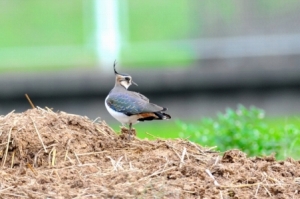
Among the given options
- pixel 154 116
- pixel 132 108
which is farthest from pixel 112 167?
pixel 132 108

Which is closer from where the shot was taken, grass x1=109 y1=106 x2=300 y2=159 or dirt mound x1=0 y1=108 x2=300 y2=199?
dirt mound x1=0 y1=108 x2=300 y2=199

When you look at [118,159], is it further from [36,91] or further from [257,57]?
[257,57]

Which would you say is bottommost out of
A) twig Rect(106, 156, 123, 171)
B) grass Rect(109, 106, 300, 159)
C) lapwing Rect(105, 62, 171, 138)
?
twig Rect(106, 156, 123, 171)

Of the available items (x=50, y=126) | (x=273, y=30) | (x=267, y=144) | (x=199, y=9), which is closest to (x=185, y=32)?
(x=199, y=9)

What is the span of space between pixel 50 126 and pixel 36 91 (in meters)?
7.70

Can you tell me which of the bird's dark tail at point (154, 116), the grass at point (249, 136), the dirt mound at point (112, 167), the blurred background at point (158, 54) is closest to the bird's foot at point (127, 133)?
the dirt mound at point (112, 167)

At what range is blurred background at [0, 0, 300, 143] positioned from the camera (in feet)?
46.3

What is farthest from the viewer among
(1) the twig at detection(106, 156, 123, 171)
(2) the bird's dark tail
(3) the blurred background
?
(3) the blurred background

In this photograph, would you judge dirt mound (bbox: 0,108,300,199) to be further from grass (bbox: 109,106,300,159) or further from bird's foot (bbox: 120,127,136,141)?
grass (bbox: 109,106,300,159)

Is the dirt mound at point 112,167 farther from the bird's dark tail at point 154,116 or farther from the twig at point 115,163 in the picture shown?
the bird's dark tail at point 154,116

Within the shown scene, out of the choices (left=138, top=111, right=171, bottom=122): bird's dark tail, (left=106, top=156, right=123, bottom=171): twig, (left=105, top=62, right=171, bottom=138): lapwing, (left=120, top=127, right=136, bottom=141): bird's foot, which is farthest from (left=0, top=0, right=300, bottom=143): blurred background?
(left=106, top=156, right=123, bottom=171): twig

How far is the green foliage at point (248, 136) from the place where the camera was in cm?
809

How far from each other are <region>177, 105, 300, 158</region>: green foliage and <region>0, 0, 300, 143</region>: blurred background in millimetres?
3299

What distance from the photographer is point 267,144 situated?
8102 mm
